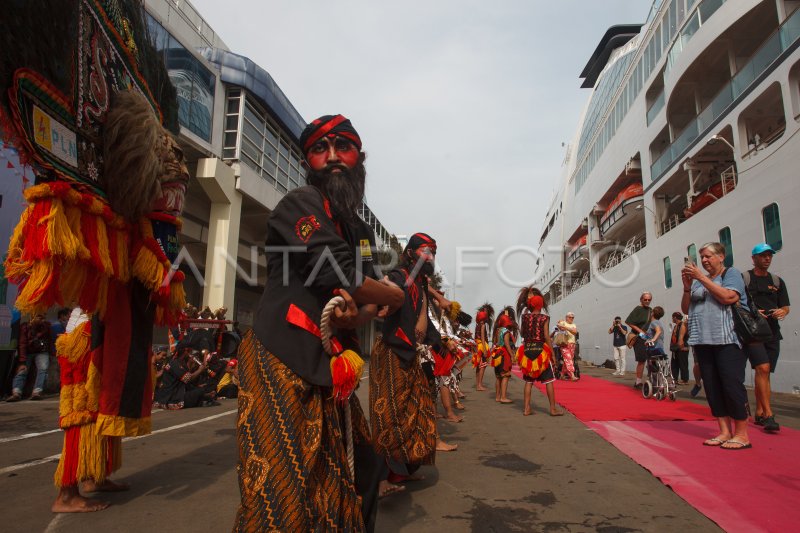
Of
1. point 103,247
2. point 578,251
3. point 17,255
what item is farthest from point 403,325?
point 578,251

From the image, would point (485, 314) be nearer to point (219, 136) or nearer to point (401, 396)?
point (401, 396)

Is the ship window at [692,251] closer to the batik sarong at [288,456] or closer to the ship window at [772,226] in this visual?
the ship window at [772,226]

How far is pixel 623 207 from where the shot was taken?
Answer: 69.0 ft

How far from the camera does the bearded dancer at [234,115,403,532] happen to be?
134 cm

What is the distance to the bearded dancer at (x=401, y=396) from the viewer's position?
297cm

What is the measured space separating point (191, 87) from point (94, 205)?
1199 cm

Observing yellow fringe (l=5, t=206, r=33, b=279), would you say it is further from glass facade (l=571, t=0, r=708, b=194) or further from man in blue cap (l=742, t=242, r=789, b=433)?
glass facade (l=571, t=0, r=708, b=194)

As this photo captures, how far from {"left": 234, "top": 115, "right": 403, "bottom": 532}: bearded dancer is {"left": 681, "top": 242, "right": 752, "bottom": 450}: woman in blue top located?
349 centimetres

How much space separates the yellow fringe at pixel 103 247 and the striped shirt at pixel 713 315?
175 inches

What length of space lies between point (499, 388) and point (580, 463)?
4494mm

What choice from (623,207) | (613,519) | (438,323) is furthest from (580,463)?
(623,207)

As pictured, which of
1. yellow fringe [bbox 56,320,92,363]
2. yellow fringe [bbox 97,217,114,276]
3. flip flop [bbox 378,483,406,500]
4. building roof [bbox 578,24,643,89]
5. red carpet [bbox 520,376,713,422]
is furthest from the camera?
building roof [bbox 578,24,643,89]

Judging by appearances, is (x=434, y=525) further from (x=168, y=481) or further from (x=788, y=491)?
(x=788, y=491)

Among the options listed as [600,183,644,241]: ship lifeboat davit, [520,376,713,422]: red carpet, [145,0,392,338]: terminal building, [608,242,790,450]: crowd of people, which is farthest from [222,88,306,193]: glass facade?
[600,183,644,241]: ship lifeboat davit
